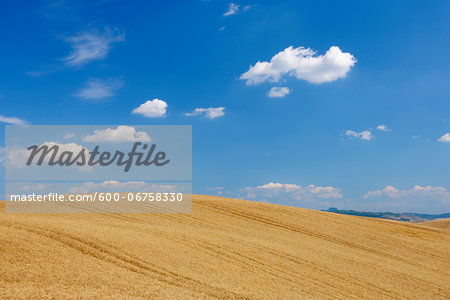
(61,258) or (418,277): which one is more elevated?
(61,258)

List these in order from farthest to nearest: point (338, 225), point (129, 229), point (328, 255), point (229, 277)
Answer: point (338, 225), point (328, 255), point (129, 229), point (229, 277)

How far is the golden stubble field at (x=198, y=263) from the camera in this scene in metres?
10.9

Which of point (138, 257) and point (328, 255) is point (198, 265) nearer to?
point (138, 257)

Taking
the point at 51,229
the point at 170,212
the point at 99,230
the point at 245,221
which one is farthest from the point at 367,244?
the point at 51,229

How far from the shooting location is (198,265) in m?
14.0

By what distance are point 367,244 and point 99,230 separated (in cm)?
1996

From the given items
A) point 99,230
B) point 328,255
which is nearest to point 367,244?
point 328,255

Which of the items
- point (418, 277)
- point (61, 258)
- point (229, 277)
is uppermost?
point (61, 258)

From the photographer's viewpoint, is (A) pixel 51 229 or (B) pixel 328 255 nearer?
(A) pixel 51 229

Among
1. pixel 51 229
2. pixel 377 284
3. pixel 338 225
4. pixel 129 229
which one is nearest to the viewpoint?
pixel 51 229

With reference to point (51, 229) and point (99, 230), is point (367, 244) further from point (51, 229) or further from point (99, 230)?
point (51, 229)

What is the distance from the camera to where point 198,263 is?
1421 cm

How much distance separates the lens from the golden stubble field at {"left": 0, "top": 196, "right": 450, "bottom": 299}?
10852mm

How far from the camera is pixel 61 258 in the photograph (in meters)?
12.1
